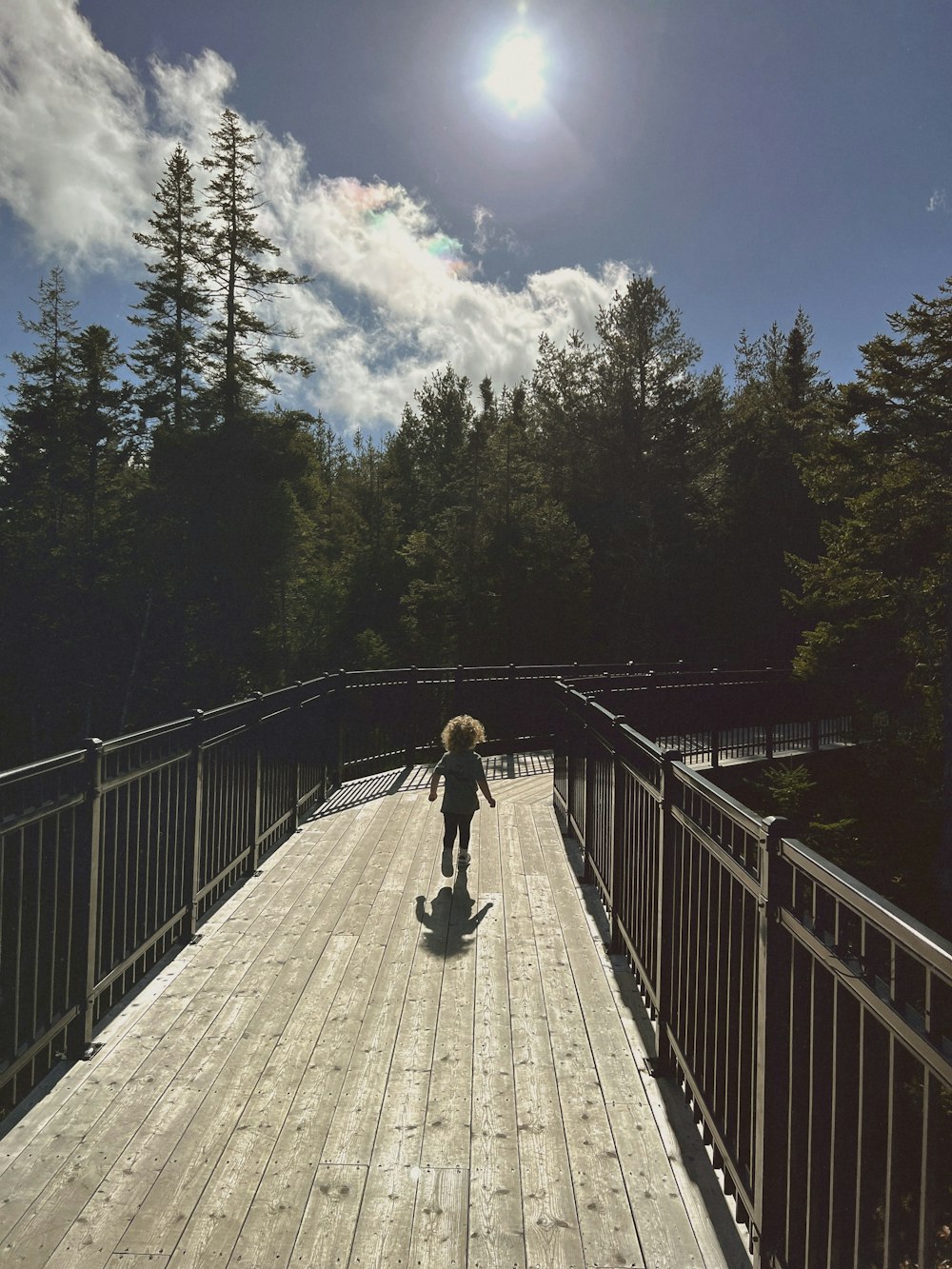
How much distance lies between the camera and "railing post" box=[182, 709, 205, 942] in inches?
192

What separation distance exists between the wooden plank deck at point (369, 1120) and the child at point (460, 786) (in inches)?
48.2

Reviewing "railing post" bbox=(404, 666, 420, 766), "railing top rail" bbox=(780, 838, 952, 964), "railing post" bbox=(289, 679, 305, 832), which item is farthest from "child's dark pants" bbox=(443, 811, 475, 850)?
"railing post" bbox=(404, 666, 420, 766)

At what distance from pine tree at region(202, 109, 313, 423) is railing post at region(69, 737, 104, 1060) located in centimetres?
2835

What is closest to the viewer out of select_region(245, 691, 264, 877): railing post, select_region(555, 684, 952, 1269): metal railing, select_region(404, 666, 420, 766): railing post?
select_region(555, 684, 952, 1269): metal railing

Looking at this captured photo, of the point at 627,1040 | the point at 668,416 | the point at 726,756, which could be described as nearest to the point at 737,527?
the point at 668,416

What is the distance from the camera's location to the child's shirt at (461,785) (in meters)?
6.42

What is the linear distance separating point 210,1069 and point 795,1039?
8.54ft

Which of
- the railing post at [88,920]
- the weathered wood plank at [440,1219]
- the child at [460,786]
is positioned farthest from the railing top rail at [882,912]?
the child at [460,786]

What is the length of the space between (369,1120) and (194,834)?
8.15ft

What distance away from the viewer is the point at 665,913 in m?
3.42

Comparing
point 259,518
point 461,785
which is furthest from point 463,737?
point 259,518

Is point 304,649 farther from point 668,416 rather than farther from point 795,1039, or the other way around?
point 795,1039

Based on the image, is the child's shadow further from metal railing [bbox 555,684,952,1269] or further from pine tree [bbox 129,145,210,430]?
pine tree [bbox 129,145,210,430]

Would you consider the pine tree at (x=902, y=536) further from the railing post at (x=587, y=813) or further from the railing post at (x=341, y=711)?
the railing post at (x=587, y=813)
